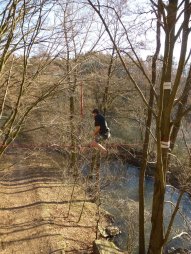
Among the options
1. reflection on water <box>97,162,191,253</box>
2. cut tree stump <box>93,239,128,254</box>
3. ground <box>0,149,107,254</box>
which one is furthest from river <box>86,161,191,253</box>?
cut tree stump <box>93,239,128,254</box>

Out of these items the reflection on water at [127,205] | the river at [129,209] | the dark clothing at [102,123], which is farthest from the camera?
the reflection on water at [127,205]

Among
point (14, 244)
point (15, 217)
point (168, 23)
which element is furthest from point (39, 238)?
point (168, 23)

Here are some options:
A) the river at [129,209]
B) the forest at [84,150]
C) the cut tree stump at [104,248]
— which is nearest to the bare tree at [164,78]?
the forest at [84,150]

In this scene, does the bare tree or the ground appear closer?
the bare tree

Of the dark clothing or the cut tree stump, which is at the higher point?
the dark clothing

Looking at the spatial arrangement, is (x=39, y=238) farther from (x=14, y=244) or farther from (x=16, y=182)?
(x=16, y=182)

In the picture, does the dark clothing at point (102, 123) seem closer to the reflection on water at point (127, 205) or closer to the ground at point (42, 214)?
the ground at point (42, 214)

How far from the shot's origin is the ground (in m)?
11.5

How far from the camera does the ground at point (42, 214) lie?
11469 millimetres

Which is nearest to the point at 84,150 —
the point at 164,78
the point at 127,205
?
the point at 127,205

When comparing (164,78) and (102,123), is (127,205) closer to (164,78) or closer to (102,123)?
(102,123)

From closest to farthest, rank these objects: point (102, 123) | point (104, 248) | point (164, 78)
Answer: point (164, 78)
point (102, 123)
point (104, 248)

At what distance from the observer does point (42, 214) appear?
44.8 ft

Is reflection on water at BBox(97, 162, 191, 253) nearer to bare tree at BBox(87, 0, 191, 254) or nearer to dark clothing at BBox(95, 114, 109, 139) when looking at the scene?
dark clothing at BBox(95, 114, 109, 139)
